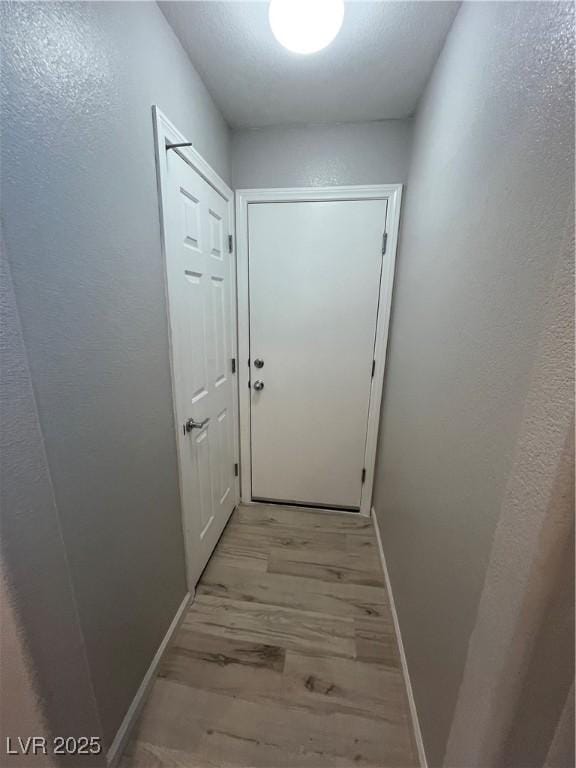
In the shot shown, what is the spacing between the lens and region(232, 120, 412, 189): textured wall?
5.22 ft

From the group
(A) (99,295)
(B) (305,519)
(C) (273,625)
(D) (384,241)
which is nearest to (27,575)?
(A) (99,295)

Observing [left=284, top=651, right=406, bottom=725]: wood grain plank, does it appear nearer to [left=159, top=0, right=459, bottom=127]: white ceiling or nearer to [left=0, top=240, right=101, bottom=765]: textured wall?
[left=0, top=240, right=101, bottom=765]: textured wall

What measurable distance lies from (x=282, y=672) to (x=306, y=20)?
239 cm

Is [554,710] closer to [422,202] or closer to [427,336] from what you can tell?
[427,336]

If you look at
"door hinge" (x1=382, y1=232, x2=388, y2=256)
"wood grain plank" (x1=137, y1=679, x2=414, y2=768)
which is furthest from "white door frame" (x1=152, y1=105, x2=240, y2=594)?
"door hinge" (x1=382, y1=232, x2=388, y2=256)

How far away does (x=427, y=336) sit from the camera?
1.16 m

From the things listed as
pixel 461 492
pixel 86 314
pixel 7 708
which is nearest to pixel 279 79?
pixel 86 314

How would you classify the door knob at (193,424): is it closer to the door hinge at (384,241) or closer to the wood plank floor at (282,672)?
the wood plank floor at (282,672)

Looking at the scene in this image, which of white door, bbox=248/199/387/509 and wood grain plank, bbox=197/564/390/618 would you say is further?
white door, bbox=248/199/387/509

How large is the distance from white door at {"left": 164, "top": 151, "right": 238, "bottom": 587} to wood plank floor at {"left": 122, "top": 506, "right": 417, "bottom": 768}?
10.9 inches

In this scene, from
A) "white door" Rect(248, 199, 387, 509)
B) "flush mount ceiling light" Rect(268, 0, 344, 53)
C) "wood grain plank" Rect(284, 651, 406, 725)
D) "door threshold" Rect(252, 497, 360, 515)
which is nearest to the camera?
"flush mount ceiling light" Rect(268, 0, 344, 53)

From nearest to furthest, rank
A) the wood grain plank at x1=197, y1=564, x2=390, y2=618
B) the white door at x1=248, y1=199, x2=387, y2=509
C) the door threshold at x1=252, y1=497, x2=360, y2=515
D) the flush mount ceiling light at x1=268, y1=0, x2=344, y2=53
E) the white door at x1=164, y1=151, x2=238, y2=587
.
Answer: the flush mount ceiling light at x1=268, y1=0, x2=344, y2=53 → the white door at x1=164, y1=151, x2=238, y2=587 → the wood grain plank at x1=197, y1=564, x2=390, y2=618 → the white door at x1=248, y1=199, x2=387, y2=509 → the door threshold at x1=252, y1=497, x2=360, y2=515

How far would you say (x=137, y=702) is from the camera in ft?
3.44

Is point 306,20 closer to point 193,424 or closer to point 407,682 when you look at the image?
point 193,424
